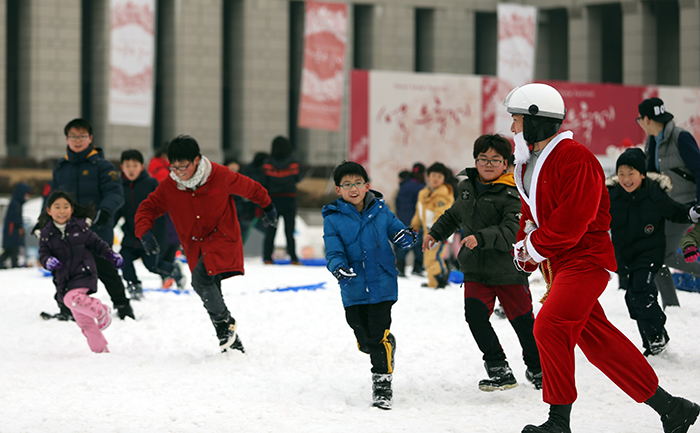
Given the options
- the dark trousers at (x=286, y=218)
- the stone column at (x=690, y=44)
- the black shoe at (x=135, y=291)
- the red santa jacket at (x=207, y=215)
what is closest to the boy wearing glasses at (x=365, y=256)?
the red santa jacket at (x=207, y=215)

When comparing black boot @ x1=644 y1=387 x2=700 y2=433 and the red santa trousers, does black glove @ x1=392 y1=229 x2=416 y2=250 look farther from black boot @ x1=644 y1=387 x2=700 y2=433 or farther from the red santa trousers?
black boot @ x1=644 y1=387 x2=700 y2=433

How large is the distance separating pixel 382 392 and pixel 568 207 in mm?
1577

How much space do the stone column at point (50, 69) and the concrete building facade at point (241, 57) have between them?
0.11 ft

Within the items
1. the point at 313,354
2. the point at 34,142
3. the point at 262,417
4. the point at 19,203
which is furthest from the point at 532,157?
the point at 34,142

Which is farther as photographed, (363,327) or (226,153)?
(226,153)

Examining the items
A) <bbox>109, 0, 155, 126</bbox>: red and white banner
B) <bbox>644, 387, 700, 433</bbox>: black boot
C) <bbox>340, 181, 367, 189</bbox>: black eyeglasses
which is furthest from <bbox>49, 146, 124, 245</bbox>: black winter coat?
<bbox>109, 0, 155, 126</bbox>: red and white banner

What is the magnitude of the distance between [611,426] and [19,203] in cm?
1228

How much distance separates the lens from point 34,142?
2777 cm

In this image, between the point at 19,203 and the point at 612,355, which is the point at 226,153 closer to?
the point at 19,203

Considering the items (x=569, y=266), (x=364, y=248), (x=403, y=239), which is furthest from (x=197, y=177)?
(x=569, y=266)

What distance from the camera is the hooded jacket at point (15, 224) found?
13.7 m

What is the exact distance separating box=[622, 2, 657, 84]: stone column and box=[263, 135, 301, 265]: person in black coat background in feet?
73.8

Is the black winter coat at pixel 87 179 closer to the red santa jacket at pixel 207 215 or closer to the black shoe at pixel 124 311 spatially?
the black shoe at pixel 124 311

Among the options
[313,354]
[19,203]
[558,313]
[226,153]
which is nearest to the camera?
[558,313]
